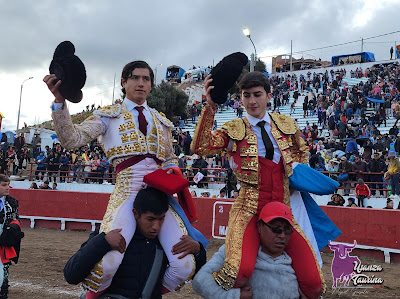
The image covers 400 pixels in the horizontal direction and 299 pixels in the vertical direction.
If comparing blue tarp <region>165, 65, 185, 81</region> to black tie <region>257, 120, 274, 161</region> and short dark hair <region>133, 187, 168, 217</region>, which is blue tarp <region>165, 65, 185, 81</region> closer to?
black tie <region>257, 120, 274, 161</region>

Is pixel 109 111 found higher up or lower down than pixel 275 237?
higher up

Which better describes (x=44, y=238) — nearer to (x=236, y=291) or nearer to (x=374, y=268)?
(x=374, y=268)

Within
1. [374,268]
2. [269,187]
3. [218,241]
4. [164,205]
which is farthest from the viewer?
[218,241]

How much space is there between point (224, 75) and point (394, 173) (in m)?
9.53

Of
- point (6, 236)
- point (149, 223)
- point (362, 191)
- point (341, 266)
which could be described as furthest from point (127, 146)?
point (362, 191)

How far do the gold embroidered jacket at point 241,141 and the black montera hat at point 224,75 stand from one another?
14 cm

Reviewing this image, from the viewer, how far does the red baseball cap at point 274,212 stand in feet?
9.30

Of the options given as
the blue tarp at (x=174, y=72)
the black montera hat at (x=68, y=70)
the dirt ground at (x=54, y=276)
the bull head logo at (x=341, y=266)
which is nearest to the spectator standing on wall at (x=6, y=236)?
the dirt ground at (x=54, y=276)

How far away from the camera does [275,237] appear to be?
113 inches

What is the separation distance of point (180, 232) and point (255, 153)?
0.79m

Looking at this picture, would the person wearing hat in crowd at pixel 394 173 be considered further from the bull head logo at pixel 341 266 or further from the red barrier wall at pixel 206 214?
the bull head logo at pixel 341 266

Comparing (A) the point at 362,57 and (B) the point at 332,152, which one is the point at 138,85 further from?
(A) the point at 362,57

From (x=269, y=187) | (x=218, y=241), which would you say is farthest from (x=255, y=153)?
(x=218, y=241)

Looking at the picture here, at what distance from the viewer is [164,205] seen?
2.94m
